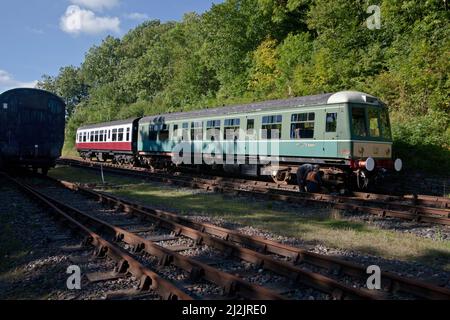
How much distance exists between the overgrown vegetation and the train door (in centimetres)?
405

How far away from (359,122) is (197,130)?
30.2 ft

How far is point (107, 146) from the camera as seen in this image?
105ft

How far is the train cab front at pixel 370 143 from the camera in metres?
13.3

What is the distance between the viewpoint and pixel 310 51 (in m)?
29.0

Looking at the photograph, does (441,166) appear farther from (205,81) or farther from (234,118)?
(205,81)

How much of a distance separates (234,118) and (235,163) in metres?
1.97

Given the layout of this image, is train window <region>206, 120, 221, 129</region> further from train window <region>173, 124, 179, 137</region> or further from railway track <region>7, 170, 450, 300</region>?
railway track <region>7, 170, 450, 300</region>

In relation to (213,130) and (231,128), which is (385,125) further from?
(213,130)

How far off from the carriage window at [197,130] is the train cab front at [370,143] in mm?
8759

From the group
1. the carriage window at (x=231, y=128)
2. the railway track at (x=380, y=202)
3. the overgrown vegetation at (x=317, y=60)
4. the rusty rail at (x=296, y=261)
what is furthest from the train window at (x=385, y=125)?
the rusty rail at (x=296, y=261)

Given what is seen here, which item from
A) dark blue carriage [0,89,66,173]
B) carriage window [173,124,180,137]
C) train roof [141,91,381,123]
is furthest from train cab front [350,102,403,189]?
dark blue carriage [0,89,66,173]

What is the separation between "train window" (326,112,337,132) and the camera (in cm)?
1363

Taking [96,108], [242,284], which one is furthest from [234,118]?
[96,108]

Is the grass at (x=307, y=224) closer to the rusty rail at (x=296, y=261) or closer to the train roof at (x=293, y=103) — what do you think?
the rusty rail at (x=296, y=261)
